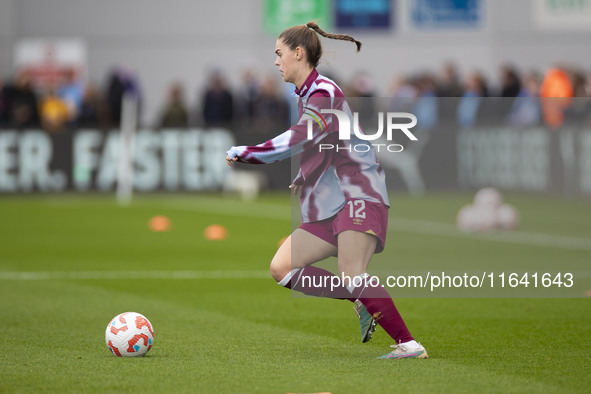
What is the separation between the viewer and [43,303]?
31.7 ft

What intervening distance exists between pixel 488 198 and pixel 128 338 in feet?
33.0

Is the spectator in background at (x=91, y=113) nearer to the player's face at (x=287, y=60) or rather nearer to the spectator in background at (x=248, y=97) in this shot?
the spectator in background at (x=248, y=97)

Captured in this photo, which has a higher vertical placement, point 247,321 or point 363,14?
point 363,14

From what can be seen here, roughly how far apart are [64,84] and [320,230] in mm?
23299

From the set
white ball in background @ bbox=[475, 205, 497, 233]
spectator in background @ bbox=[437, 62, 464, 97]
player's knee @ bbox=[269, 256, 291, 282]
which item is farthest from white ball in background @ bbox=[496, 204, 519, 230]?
player's knee @ bbox=[269, 256, 291, 282]

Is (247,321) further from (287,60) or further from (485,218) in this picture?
(485,218)

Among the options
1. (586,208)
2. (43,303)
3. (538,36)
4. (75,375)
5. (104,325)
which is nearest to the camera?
(75,375)

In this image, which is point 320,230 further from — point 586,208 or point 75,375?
point 586,208

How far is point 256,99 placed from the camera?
2517 cm

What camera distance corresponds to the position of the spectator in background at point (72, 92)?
27547 mm

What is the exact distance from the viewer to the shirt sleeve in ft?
21.4

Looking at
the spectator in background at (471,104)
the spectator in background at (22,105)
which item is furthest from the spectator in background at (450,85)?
the spectator in background at (22,105)

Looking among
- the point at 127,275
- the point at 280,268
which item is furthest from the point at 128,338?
the point at 127,275

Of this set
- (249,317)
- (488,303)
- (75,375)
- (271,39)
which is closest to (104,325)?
(249,317)
